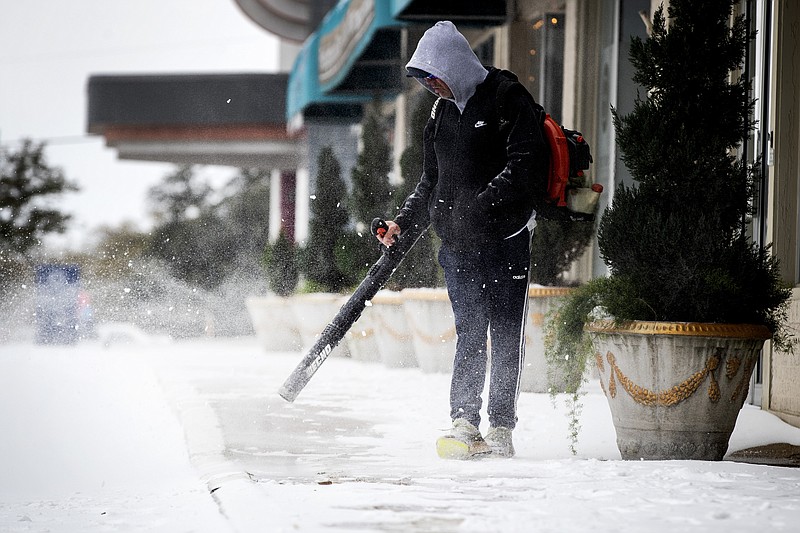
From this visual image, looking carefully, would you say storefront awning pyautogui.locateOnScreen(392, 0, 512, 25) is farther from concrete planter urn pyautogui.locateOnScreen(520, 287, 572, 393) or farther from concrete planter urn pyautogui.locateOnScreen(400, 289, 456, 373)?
concrete planter urn pyautogui.locateOnScreen(520, 287, 572, 393)

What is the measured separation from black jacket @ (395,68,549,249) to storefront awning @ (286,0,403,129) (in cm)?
746

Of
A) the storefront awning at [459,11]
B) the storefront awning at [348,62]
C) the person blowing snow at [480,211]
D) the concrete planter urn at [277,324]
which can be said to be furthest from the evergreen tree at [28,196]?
the person blowing snow at [480,211]

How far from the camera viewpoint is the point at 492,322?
5.06m

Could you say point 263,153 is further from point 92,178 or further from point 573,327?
point 573,327

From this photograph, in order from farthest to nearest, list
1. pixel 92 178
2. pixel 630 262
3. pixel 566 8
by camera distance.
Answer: pixel 92 178, pixel 566 8, pixel 630 262

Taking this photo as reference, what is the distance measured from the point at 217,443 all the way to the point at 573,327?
1671 mm

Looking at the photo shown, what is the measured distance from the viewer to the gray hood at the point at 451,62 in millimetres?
4840

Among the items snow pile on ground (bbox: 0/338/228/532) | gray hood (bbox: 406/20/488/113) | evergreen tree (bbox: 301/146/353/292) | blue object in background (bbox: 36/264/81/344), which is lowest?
blue object in background (bbox: 36/264/81/344)

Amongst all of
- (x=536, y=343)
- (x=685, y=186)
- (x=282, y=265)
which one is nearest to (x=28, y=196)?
(x=282, y=265)

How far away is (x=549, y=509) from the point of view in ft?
11.5

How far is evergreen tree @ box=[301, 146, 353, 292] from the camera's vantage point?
13180mm

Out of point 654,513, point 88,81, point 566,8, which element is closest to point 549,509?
point 654,513

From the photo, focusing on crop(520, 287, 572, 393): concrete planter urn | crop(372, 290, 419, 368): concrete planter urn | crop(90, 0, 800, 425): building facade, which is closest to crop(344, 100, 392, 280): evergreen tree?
crop(90, 0, 800, 425): building facade

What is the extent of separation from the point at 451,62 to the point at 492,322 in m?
1.10
